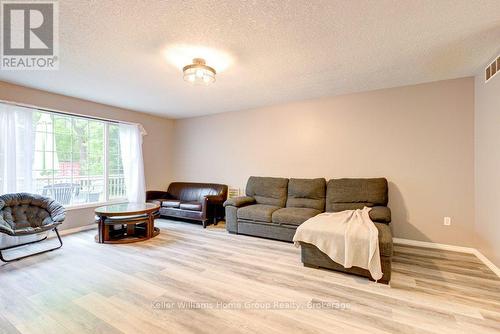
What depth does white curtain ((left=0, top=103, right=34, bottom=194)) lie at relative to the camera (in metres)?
3.20

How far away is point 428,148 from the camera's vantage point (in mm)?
3268

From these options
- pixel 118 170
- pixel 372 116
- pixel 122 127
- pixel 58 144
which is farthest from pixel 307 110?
pixel 58 144

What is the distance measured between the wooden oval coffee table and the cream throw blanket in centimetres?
242

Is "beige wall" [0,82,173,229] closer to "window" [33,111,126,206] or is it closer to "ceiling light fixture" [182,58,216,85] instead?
"window" [33,111,126,206]

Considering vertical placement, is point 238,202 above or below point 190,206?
above

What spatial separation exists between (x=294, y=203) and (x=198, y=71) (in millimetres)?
2614

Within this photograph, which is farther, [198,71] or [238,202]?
[238,202]

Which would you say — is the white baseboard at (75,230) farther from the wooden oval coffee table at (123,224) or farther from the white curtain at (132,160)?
the white curtain at (132,160)

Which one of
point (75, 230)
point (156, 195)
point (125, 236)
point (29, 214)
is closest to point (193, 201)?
point (156, 195)

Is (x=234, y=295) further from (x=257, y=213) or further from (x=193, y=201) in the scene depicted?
(x=193, y=201)

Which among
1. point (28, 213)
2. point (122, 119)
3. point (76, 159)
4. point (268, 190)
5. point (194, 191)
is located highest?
point (122, 119)

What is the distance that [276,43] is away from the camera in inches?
88.5

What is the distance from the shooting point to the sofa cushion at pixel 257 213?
3619mm

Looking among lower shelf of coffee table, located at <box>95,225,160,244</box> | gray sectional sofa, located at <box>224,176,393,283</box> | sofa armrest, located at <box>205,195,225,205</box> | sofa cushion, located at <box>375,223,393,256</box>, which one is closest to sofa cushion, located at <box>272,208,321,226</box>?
gray sectional sofa, located at <box>224,176,393,283</box>
